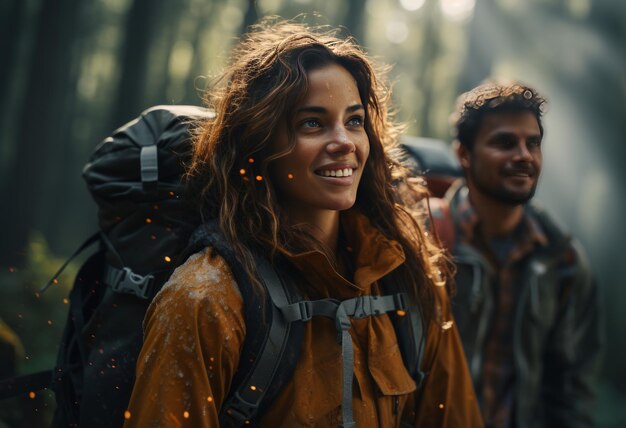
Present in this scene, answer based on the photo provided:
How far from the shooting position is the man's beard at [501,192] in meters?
3.62

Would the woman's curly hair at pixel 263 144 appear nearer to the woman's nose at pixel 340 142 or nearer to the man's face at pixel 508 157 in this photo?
the woman's nose at pixel 340 142

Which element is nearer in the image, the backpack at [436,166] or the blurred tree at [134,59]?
the backpack at [436,166]

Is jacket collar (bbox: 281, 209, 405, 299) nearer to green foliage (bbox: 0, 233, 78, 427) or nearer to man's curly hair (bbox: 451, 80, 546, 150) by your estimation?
man's curly hair (bbox: 451, 80, 546, 150)

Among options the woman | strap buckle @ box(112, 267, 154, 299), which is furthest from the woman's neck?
strap buckle @ box(112, 267, 154, 299)

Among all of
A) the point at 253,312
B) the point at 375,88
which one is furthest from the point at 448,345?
the point at 375,88

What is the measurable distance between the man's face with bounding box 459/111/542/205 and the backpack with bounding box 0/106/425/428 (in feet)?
4.44

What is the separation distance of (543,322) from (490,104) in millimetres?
1640

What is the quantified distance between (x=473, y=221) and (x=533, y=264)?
0.54 m

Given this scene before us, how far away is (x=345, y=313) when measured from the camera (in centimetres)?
238

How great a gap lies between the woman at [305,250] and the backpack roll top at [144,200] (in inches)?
4.7

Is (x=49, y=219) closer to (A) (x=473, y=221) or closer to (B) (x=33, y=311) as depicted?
(B) (x=33, y=311)

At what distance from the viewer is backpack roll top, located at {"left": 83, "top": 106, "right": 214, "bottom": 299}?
100 inches

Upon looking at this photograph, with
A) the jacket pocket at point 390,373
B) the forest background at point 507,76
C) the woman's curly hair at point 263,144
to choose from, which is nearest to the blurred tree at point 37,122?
the forest background at point 507,76

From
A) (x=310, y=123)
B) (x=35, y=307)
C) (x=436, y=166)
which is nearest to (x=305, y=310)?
(x=310, y=123)
